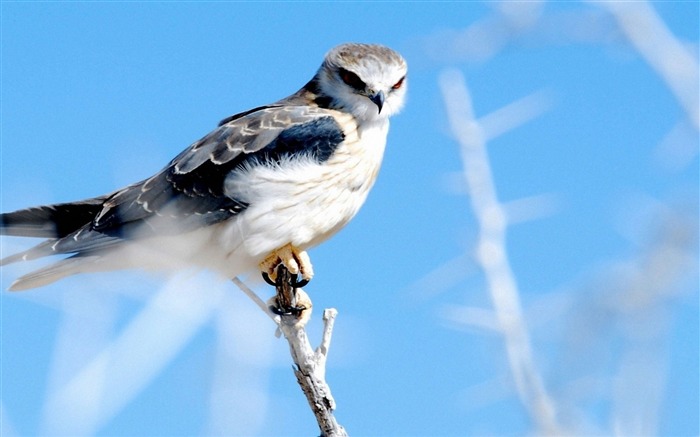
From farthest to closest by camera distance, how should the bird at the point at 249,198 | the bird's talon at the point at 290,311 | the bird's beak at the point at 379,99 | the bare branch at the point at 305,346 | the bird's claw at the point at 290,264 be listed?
the bird's beak at the point at 379,99 < the bird at the point at 249,198 < the bird's claw at the point at 290,264 < the bird's talon at the point at 290,311 < the bare branch at the point at 305,346

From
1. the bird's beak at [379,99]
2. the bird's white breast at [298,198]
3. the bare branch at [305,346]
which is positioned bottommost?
the bare branch at [305,346]

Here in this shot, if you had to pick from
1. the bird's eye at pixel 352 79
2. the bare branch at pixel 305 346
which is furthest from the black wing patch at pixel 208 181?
the bare branch at pixel 305 346

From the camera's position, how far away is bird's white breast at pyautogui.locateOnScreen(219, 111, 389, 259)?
4941 mm

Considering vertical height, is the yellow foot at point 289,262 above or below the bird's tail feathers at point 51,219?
below

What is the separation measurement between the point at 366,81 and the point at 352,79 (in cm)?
10

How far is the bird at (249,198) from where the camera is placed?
499 centimetres

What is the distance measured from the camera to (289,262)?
15.9 ft

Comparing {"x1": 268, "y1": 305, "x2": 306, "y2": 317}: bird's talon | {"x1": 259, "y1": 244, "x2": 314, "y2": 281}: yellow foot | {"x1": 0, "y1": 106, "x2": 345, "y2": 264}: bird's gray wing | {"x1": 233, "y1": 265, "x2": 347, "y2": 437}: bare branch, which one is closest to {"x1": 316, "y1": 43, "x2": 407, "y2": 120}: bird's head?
{"x1": 0, "y1": 106, "x2": 345, "y2": 264}: bird's gray wing

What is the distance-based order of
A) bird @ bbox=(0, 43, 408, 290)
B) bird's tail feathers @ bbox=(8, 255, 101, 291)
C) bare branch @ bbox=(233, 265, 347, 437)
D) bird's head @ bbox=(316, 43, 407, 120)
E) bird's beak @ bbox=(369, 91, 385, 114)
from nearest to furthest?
bare branch @ bbox=(233, 265, 347, 437)
bird @ bbox=(0, 43, 408, 290)
bird's tail feathers @ bbox=(8, 255, 101, 291)
bird's beak @ bbox=(369, 91, 385, 114)
bird's head @ bbox=(316, 43, 407, 120)

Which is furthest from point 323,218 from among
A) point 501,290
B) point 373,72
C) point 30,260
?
point 501,290

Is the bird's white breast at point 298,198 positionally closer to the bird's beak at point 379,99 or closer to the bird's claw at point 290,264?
the bird's claw at point 290,264

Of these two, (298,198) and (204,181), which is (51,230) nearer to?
(204,181)

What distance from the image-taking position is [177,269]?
5219 mm

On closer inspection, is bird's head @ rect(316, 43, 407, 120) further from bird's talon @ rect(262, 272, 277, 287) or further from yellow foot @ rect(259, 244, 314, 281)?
bird's talon @ rect(262, 272, 277, 287)
